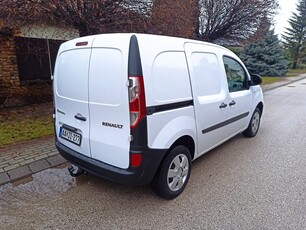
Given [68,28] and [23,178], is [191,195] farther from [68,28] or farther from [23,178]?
[68,28]

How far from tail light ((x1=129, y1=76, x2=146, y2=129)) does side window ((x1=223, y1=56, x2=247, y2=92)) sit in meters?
2.06

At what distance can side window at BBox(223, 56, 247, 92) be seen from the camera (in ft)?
13.2

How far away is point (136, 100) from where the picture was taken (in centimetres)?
242

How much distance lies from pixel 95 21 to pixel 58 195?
447 centimetres

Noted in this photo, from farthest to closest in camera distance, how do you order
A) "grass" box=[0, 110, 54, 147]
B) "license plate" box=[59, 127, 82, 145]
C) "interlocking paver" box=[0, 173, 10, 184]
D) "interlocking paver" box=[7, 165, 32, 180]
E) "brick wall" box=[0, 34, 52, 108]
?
1. "brick wall" box=[0, 34, 52, 108]
2. "grass" box=[0, 110, 54, 147]
3. "interlocking paver" box=[7, 165, 32, 180]
4. "interlocking paver" box=[0, 173, 10, 184]
5. "license plate" box=[59, 127, 82, 145]

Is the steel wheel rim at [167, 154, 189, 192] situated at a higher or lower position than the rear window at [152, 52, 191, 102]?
lower

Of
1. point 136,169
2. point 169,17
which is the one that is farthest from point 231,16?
point 136,169

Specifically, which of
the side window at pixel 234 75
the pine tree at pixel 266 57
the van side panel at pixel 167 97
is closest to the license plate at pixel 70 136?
the van side panel at pixel 167 97

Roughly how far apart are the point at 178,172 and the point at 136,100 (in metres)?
1.17

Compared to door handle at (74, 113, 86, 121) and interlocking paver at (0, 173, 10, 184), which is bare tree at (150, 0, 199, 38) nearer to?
door handle at (74, 113, 86, 121)

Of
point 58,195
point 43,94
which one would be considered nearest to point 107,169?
point 58,195

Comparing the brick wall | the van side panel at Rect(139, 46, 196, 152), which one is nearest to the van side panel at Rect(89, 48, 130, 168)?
the van side panel at Rect(139, 46, 196, 152)

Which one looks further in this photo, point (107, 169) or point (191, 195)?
point (191, 195)

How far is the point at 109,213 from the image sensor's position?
2734 mm
